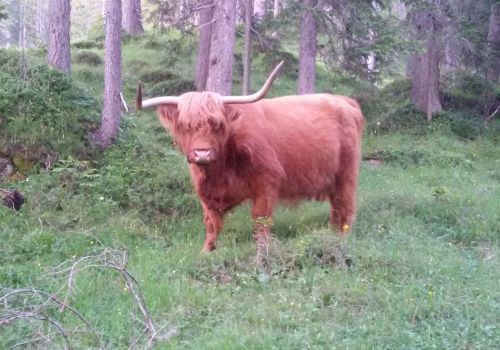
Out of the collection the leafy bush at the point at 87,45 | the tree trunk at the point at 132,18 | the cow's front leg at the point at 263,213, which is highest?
the tree trunk at the point at 132,18

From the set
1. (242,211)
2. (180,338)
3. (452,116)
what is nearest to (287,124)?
(242,211)

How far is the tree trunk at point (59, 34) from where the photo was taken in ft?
44.4

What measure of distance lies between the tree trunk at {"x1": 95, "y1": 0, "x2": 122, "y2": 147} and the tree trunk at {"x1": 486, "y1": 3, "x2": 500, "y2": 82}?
1110cm

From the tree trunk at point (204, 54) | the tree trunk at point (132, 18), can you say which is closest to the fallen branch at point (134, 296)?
the tree trunk at point (204, 54)

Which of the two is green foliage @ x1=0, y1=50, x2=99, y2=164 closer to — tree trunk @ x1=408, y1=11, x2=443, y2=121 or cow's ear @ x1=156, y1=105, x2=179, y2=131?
cow's ear @ x1=156, y1=105, x2=179, y2=131

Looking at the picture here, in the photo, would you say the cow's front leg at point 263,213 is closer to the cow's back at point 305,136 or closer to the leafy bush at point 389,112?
the cow's back at point 305,136

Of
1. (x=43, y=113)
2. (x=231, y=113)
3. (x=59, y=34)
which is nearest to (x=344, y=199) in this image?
(x=231, y=113)

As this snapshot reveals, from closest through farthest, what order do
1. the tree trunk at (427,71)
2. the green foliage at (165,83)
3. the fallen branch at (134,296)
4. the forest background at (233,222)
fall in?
the fallen branch at (134,296), the forest background at (233,222), the green foliage at (165,83), the tree trunk at (427,71)

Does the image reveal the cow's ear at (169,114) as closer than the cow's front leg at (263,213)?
Yes

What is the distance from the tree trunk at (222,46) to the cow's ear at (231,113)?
3.54 m

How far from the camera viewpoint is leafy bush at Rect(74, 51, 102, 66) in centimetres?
1938

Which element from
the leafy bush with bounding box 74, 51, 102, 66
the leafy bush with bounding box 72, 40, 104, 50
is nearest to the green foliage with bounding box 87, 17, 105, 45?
the leafy bush with bounding box 72, 40, 104, 50

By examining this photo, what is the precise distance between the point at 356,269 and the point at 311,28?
930 centimetres

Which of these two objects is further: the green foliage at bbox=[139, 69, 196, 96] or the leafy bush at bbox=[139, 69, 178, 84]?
Answer: the leafy bush at bbox=[139, 69, 178, 84]
